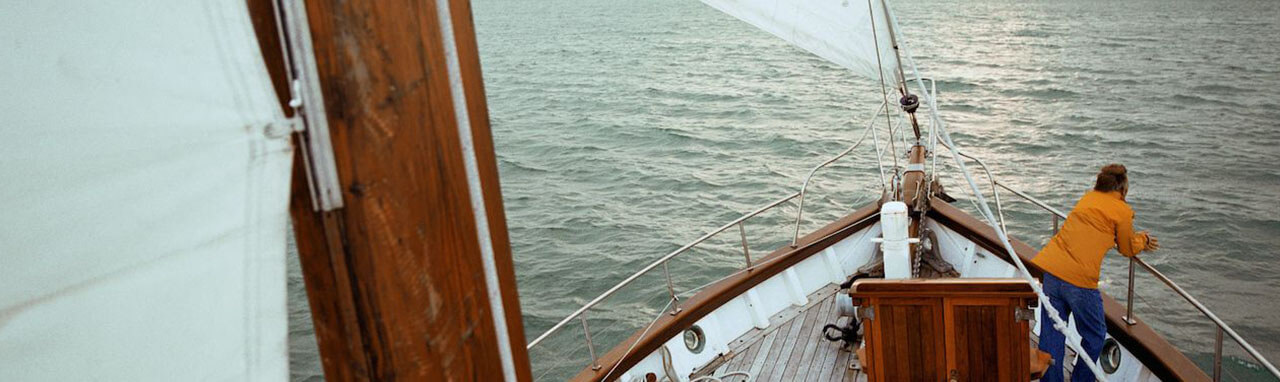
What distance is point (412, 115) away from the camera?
1086 mm

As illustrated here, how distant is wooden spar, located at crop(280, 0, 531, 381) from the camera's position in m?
1.04

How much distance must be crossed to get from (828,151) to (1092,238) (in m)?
11.7

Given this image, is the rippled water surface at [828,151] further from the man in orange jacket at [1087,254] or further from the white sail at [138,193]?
the white sail at [138,193]

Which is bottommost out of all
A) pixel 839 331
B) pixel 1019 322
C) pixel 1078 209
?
pixel 839 331

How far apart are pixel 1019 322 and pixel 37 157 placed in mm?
3603

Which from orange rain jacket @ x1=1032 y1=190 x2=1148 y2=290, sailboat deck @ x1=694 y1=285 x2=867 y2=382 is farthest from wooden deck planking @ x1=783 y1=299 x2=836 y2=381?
orange rain jacket @ x1=1032 y1=190 x2=1148 y2=290

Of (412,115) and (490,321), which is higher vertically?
(412,115)

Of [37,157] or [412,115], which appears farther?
[412,115]

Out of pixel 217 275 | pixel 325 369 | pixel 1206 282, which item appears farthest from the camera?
pixel 1206 282

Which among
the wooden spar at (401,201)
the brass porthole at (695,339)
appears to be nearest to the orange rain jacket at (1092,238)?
the brass porthole at (695,339)

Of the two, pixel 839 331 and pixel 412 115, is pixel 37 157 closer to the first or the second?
pixel 412 115

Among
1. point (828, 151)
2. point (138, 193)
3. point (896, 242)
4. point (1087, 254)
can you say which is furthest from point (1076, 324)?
point (828, 151)

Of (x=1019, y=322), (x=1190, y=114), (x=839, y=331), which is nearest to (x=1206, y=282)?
(x=839, y=331)

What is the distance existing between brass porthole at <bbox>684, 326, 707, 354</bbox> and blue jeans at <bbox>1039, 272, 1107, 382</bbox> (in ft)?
5.78
